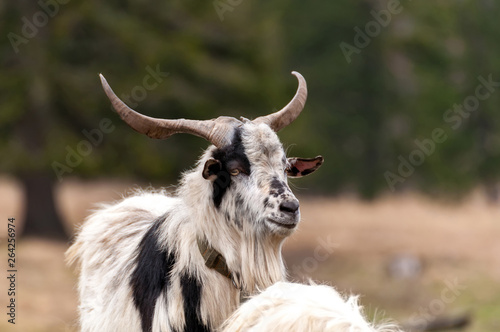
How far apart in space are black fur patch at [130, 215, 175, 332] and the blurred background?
6.88 m

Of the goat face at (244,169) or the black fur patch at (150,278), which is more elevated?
the goat face at (244,169)

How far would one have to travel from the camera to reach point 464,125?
26703 mm

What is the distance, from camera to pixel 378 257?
69.3 ft

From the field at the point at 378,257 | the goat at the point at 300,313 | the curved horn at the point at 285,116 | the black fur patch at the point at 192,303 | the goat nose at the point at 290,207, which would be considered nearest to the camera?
the goat at the point at 300,313

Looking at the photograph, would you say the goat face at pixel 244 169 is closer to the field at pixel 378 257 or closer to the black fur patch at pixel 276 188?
the black fur patch at pixel 276 188

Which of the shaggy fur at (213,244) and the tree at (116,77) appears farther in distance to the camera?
the tree at (116,77)

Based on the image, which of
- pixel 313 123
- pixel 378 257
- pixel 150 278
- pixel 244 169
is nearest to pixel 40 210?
pixel 313 123

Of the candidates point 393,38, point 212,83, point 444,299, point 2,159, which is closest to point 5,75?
point 2,159

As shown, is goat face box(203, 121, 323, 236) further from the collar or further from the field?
the field

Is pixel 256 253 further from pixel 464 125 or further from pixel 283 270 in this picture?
pixel 464 125

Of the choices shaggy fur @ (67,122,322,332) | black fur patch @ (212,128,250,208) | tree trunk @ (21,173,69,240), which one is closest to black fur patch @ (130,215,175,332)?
shaggy fur @ (67,122,322,332)

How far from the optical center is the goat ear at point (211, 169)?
544 centimetres

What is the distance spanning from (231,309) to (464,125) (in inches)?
888

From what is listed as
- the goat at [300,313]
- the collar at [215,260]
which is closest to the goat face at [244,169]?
the collar at [215,260]
